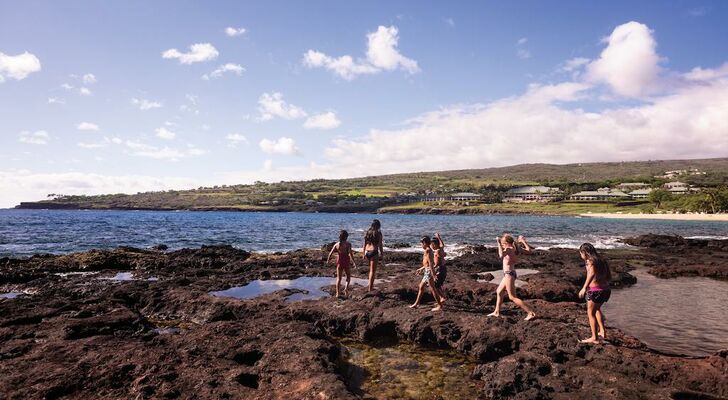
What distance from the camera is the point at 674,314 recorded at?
13.4m

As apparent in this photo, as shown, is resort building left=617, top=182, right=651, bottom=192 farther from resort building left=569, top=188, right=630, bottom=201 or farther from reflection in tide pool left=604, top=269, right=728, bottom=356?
reflection in tide pool left=604, top=269, right=728, bottom=356

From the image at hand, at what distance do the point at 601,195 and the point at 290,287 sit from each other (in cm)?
16555

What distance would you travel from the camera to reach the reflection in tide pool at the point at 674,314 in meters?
10.6

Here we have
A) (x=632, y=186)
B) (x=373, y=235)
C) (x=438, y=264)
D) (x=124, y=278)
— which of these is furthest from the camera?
(x=632, y=186)

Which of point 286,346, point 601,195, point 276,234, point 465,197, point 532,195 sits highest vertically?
point 286,346

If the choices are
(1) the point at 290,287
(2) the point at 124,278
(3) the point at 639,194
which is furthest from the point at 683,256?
(3) the point at 639,194

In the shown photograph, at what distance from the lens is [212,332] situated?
984 centimetres

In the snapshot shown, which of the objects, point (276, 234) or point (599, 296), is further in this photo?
point (276, 234)

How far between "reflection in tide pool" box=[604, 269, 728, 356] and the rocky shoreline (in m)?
1.50

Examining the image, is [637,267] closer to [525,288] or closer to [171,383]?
[525,288]

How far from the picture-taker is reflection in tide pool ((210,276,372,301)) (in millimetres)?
16250

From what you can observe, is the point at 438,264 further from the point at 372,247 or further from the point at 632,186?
the point at 632,186

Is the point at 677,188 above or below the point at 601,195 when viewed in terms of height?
A: above

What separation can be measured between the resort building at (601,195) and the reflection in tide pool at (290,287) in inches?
6233
